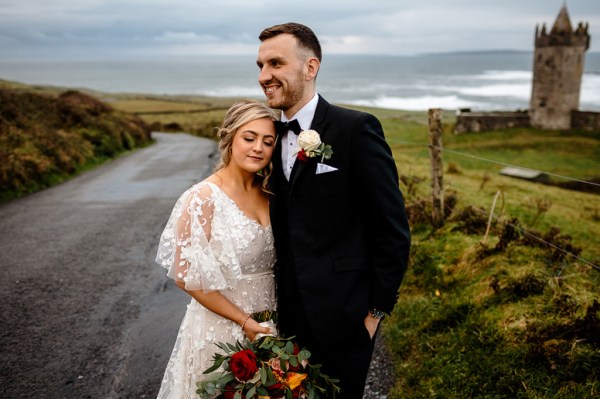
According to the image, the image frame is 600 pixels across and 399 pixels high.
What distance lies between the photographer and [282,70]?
2609 millimetres

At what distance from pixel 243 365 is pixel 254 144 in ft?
4.21

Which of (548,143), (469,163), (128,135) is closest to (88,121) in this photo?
(128,135)

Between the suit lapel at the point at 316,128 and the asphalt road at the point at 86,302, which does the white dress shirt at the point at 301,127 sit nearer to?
the suit lapel at the point at 316,128

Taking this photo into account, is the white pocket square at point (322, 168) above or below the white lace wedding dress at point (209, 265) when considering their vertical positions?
above

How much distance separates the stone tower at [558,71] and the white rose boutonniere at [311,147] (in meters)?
45.4

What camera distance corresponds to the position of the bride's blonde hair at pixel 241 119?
9.17ft

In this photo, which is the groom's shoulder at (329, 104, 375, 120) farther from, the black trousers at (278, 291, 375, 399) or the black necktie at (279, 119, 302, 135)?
the black trousers at (278, 291, 375, 399)

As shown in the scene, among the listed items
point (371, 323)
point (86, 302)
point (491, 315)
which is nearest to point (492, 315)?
point (491, 315)

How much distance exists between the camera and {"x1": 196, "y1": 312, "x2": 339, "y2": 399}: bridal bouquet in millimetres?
2318

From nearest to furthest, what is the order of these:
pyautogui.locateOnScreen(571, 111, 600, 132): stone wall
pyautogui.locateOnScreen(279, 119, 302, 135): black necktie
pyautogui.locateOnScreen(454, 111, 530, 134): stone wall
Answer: pyautogui.locateOnScreen(279, 119, 302, 135): black necktie, pyautogui.locateOnScreen(454, 111, 530, 134): stone wall, pyautogui.locateOnScreen(571, 111, 600, 132): stone wall

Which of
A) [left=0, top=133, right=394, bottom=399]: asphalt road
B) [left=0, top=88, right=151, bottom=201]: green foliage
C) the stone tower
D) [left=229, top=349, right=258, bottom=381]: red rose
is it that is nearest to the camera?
[left=229, top=349, right=258, bottom=381]: red rose

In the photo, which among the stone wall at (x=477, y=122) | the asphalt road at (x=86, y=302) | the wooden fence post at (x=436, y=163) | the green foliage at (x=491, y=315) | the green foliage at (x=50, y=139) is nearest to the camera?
the green foliage at (x=491, y=315)

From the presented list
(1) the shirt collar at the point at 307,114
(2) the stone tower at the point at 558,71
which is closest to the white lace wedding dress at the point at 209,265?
(1) the shirt collar at the point at 307,114

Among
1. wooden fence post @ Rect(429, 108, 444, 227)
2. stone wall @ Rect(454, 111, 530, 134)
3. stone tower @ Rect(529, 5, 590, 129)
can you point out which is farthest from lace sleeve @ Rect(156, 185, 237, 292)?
stone tower @ Rect(529, 5, 590, 129)
